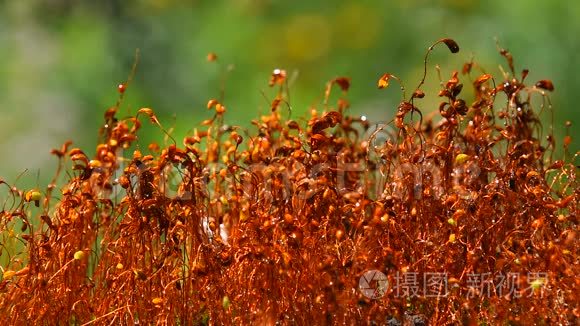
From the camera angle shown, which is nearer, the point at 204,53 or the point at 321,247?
the point at 321,247

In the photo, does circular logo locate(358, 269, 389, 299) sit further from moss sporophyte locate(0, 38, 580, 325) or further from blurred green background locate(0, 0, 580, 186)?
blurred green background locate(0, 0, 580, 186)

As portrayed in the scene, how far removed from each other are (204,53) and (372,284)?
382cm

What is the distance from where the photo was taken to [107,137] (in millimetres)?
3021

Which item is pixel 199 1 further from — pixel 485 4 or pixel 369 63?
pixel 485 4

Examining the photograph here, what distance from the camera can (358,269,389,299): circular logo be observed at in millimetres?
2100

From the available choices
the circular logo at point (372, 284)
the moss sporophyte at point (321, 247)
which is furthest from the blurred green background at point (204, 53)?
the circular logo at point (372, 284)

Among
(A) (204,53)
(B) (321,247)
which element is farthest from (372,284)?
(A) (204,53)

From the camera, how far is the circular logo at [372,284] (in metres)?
2.10

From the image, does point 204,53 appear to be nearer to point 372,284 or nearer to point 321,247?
point 321,247

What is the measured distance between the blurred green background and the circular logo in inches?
128

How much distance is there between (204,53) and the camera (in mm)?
5758

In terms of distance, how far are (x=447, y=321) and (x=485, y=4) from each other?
3.91m

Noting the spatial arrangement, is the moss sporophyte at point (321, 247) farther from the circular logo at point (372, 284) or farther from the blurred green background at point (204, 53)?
→ the blurred green background at point (204, 53)

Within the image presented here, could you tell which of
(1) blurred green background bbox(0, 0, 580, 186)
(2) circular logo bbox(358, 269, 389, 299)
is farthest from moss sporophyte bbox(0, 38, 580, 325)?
(1) blurred green background bbox(0, 0, 580, 186)
